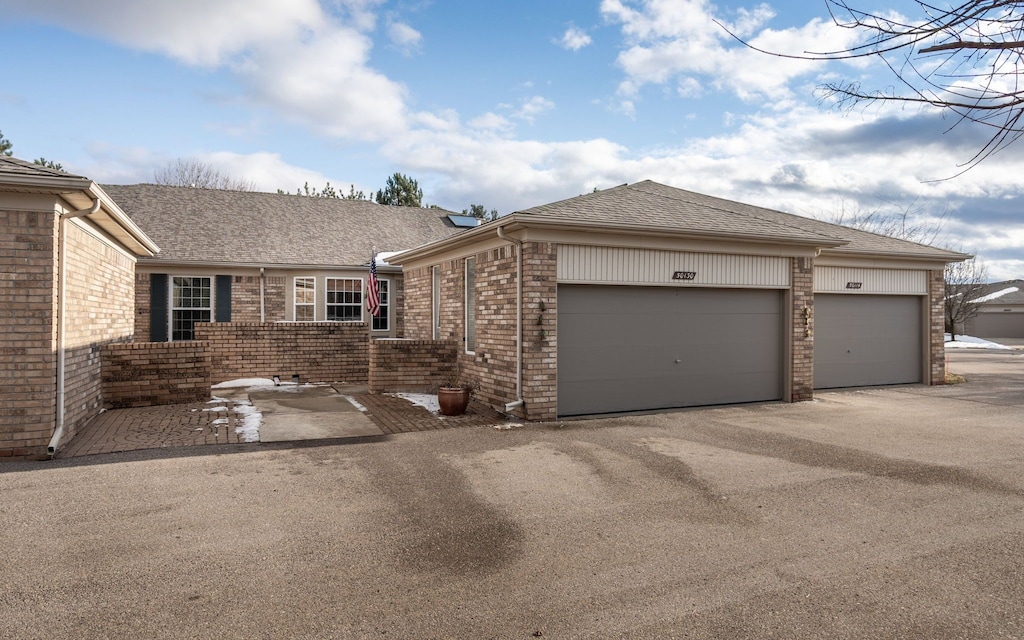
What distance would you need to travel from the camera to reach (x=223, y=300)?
16.0 meters

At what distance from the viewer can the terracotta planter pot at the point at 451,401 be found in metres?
10.0

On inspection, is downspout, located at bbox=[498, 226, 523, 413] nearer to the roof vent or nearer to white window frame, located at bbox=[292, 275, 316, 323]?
white window frame, located at bbox=[292, 275, 316, 323]

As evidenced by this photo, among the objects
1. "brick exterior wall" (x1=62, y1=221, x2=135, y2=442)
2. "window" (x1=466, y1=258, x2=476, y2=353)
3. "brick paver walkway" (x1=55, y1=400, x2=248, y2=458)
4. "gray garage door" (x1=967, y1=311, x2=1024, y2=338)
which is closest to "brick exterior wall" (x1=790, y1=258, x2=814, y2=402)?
"window" (x1=466, y1=258, x2=476, y2=353)

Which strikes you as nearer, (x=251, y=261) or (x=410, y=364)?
(x=410, y=364)

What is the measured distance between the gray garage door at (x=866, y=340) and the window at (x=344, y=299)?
38.6 feet

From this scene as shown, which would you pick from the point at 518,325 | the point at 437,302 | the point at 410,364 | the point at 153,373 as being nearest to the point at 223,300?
the point at 153,373

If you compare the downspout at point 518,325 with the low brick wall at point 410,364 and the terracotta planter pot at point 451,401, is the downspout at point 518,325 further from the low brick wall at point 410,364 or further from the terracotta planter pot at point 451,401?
the low brick wall at point 410,364

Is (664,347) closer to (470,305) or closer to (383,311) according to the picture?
(470,305)

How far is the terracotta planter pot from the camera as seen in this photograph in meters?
10.0

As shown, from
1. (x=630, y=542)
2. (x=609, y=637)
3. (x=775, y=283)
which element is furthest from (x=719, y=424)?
(x=609, y=637)

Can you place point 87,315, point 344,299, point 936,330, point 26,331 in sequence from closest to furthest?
point 26,331 < point 87,315 < point 936,330 < point 344,299

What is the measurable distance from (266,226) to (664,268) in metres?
12.6

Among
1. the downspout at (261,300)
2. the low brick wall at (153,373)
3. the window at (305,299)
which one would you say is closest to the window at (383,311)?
the window at (305,299)

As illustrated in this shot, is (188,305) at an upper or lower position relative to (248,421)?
upper
